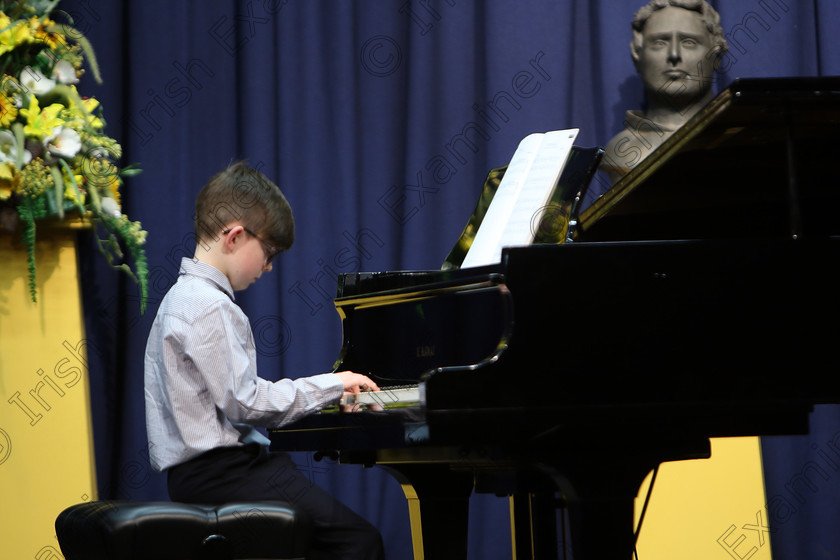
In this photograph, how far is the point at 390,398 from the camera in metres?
1.73

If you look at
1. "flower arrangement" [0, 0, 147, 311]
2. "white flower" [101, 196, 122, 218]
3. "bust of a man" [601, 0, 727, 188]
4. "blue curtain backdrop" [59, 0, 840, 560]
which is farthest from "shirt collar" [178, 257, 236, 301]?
"bust of a man" [601, 0, 727, 188]

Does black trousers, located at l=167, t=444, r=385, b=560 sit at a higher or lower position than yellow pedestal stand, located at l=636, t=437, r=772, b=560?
higher

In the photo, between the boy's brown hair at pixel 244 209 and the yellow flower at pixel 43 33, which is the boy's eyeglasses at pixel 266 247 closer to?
the boy's brown hair at pixel 244 209

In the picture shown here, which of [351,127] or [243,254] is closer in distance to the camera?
[243,254]

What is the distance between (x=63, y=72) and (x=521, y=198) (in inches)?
61.3

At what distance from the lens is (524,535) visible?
7.02 feet

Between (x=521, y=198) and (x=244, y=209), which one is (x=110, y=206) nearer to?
(x=244, y=209)

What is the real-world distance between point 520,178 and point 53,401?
1.60m

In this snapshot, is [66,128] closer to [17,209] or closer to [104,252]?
[17,209]

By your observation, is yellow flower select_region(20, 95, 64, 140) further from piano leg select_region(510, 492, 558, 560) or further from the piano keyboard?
piano leg select_region(510, 492, 558, 560)

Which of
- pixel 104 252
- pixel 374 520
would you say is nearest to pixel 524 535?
pixel 374 520

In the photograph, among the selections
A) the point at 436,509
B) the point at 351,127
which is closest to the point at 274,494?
the point at 436,509

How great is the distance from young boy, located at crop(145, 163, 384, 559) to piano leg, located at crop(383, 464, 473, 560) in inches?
5.6

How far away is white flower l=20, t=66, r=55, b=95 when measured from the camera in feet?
8.94
